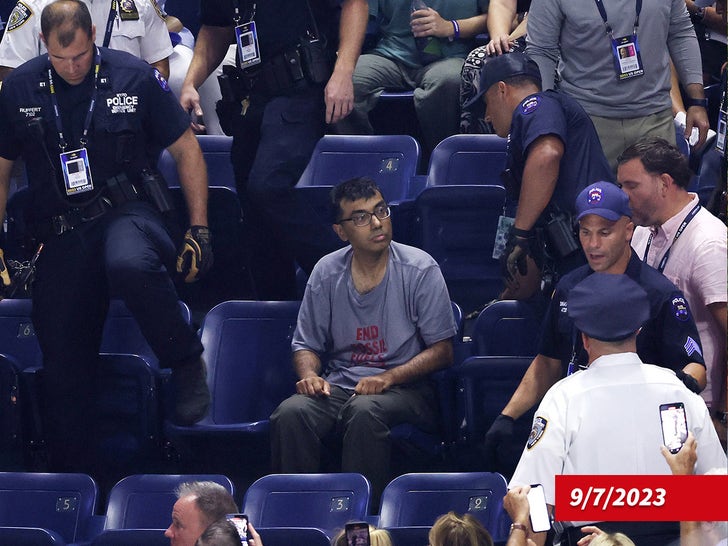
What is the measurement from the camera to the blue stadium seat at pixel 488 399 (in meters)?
4.69

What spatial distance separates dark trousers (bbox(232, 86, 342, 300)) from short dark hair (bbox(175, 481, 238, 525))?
1.52m

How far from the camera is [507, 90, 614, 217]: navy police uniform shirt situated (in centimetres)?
477

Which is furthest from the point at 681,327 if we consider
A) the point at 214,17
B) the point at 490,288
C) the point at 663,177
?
the point at 214,17

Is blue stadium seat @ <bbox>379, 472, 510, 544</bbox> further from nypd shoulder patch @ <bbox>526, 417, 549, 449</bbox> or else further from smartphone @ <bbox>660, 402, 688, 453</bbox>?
smartphone @ <bbox>660, 402, 688, 453</bbox>

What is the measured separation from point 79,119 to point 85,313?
2.26 feet

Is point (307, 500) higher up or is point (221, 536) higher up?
point (221, 536)

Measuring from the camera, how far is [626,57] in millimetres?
5438

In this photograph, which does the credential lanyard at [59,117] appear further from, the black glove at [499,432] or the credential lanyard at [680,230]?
the credential lanyard at [680,230]

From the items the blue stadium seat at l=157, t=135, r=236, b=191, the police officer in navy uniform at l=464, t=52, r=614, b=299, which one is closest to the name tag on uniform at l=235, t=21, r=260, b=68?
the blue stadium seat at l=157, t=135, r=236, b=191

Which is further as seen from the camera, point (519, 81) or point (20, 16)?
point (20, 16)

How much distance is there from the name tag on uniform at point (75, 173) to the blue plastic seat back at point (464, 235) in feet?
4.04

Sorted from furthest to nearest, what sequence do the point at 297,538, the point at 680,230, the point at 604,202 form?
1. the point at 680,230
2. the point at 604,202
3. the point at 297,538

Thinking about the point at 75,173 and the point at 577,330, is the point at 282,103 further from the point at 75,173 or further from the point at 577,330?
the point at 577,330

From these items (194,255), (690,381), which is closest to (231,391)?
(194,255)
